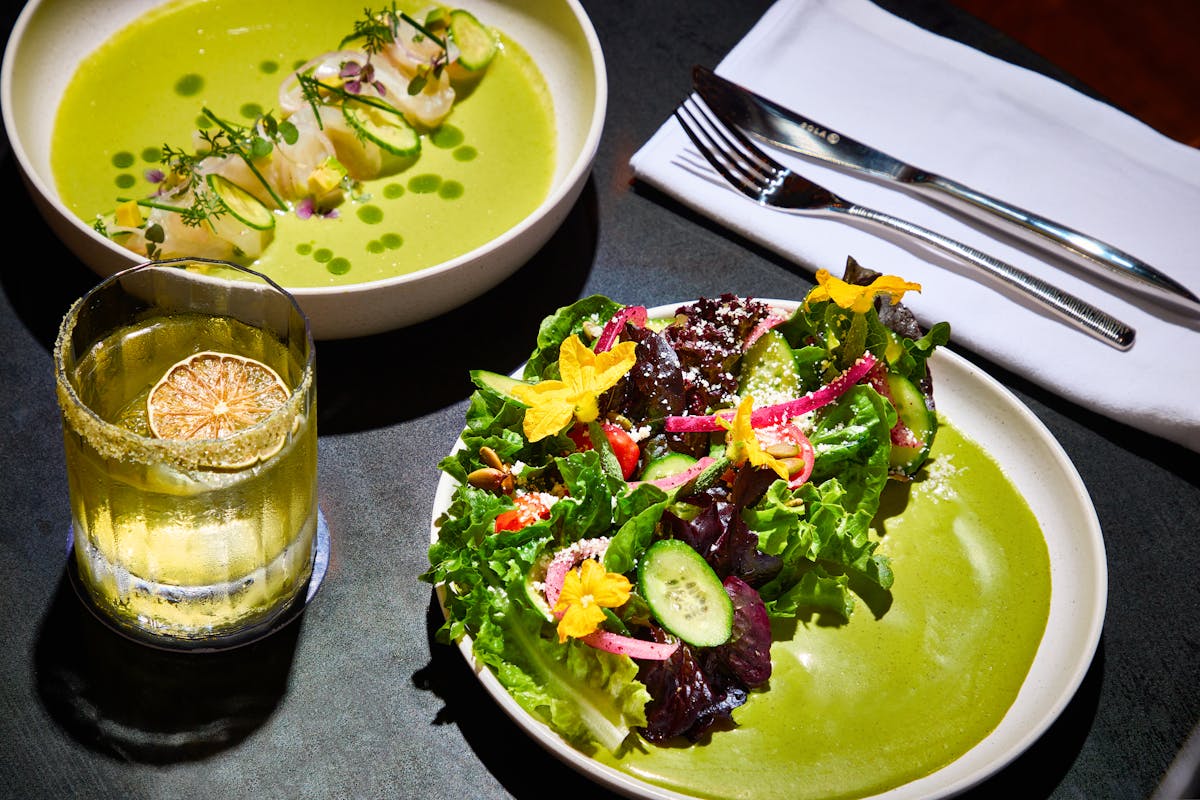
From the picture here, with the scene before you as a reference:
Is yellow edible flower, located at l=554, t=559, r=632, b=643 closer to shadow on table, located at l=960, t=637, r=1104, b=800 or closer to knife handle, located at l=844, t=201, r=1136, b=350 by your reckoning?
shadow on table, located at l=960, t=637, r=1104, b=800

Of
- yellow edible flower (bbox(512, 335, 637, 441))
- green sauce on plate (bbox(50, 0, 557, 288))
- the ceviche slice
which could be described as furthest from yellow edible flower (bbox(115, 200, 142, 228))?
yellow edible flower (bbox(512, 335, 637, 441))

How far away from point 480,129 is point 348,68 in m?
0.27

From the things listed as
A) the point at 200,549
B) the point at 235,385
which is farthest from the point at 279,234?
the point at 200,549

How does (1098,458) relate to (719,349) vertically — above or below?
below

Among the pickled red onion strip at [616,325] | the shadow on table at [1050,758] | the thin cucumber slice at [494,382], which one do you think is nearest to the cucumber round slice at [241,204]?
the thin cucumber slice at [494,382]

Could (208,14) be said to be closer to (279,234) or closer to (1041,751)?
(279,234)

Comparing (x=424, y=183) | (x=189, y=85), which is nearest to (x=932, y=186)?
(x=424, y=183)

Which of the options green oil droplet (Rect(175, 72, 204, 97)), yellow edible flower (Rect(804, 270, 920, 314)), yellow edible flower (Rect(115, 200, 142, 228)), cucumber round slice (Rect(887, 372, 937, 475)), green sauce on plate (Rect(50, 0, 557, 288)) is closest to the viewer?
yellow edible flower (Rect(804, 270, 920, 314))

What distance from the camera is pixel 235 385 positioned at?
146cm

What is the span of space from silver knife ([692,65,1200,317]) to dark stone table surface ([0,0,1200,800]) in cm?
24

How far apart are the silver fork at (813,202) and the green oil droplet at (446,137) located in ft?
1.40

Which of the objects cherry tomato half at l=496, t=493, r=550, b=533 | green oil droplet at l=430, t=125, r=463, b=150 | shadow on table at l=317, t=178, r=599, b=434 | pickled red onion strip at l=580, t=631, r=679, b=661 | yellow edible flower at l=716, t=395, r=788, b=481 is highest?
yellow edible flower at l=716, t=395, r=788, b=481

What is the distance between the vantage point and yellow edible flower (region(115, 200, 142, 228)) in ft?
6.15

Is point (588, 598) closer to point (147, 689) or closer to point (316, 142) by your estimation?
point (147, 689)
